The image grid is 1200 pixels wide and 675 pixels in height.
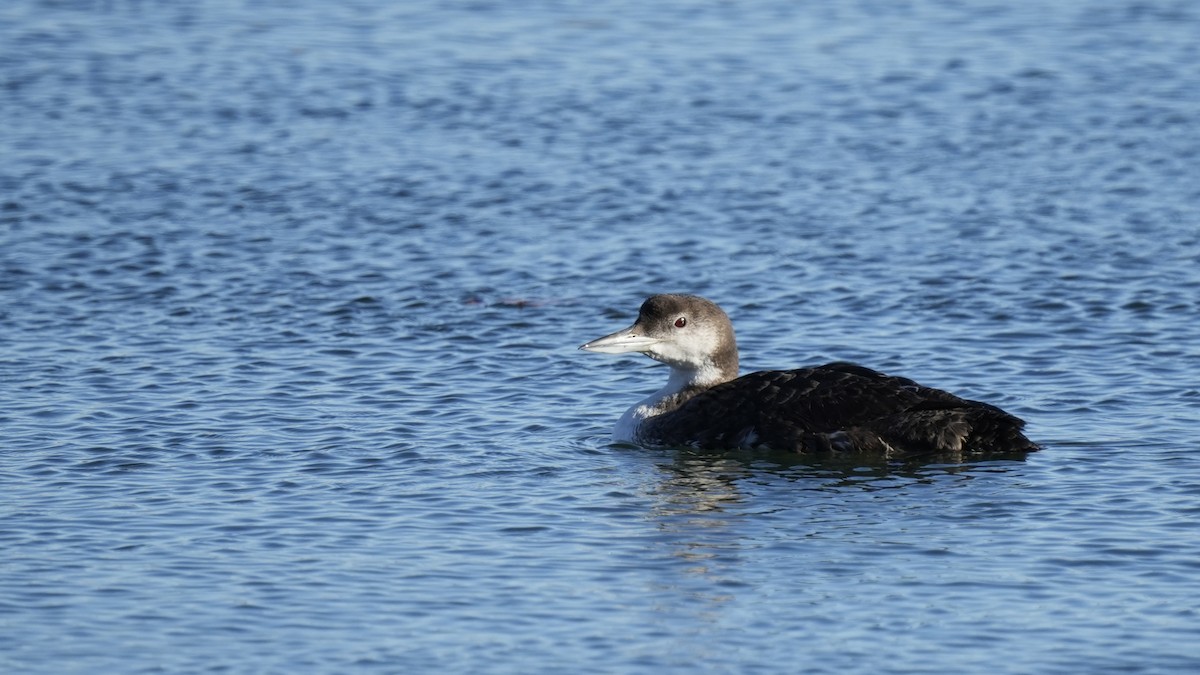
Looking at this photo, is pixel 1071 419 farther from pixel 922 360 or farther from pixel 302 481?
pixel 302 481

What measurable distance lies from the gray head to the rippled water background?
2.21 ft

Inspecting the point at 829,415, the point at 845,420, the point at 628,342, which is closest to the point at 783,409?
the point at 829,415

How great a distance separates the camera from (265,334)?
1571 cm

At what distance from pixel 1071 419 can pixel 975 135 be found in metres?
10.6

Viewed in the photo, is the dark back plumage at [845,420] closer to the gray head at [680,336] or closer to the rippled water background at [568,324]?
the rippled water background at [568,324]

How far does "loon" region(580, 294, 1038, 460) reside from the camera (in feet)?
39.7

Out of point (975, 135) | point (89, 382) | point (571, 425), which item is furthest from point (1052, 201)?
point (89, 382)

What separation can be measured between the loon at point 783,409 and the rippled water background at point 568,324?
20cm

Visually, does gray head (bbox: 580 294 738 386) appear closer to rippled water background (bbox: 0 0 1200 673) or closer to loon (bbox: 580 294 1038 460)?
loon (bbox: 580 294 1038 460)

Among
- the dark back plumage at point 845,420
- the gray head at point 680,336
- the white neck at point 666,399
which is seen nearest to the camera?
the dark back plumage at point 845,420

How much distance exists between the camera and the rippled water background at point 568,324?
31.1 feet

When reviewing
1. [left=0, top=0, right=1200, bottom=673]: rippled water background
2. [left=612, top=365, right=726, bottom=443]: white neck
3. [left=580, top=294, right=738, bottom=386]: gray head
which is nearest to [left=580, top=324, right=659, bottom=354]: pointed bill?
[left=580, top=294, right=738, bottom=386]: gray head

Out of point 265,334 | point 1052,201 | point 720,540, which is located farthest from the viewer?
point 1052,201

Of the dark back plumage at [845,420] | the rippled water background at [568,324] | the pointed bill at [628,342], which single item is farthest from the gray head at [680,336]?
the rippled water background at [568,324]
